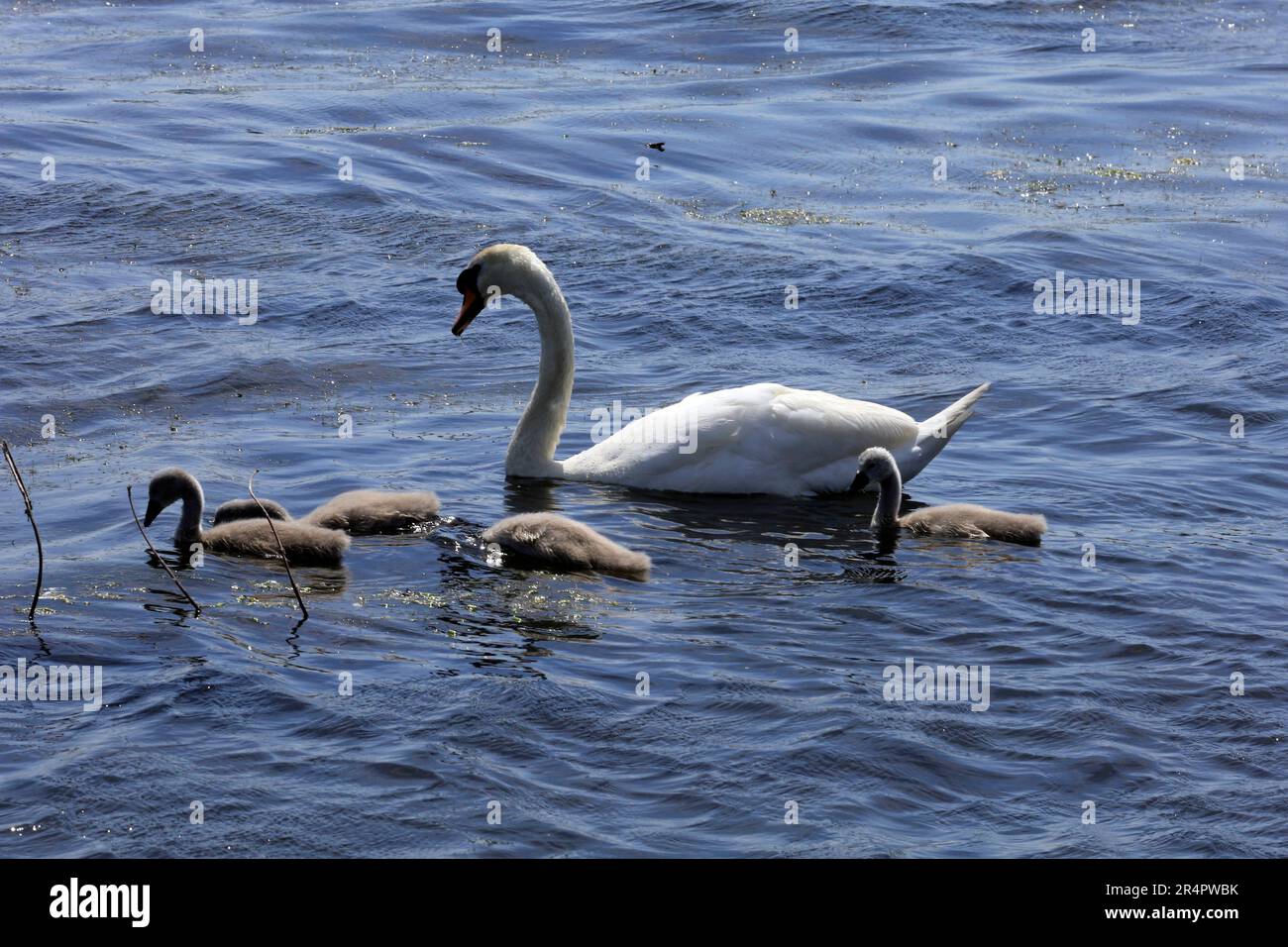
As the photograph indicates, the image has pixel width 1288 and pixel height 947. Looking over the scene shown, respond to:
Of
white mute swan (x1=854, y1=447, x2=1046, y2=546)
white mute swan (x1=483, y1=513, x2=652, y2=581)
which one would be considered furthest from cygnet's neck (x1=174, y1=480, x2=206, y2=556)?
white mute swan (x1=854, y1=447, x2=1046, y2=546)

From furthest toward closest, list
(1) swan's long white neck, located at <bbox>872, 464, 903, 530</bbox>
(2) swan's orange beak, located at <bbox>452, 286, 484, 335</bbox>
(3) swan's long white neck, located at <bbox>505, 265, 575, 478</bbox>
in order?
(2) swan's orange beak, located at <bbox>452, 286, 484, 335</bbox> → (3) swan's long white neck, located at <bbox>505, 265, 575, 478</bbox> → (1) swan's long white neck, located at <bbox>872, 464, 903, 530</bbox>

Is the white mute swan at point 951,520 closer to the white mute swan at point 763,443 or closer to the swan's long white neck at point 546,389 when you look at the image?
the white mute swan at point 763,443

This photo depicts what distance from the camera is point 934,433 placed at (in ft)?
36.2

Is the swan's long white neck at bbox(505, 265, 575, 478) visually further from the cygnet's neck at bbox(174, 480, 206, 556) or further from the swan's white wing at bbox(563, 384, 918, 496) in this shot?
the cygnet's neck at bbox(174, 480, 206, 556)

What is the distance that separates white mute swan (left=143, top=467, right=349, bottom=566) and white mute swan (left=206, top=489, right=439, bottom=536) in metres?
0.24

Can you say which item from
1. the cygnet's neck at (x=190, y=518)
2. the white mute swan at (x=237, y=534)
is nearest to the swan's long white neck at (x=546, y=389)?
the white mute swan at (x=237, y=534)

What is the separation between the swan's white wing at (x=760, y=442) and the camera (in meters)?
10.8

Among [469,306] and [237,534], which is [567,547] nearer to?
[237,534]

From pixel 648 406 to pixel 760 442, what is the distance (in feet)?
6.60

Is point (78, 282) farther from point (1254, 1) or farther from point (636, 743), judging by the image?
point (1254, 1)

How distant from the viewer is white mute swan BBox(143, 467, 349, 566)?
9156mm

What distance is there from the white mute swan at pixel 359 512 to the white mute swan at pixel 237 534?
9.4 inches

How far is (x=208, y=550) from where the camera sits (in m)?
9.42

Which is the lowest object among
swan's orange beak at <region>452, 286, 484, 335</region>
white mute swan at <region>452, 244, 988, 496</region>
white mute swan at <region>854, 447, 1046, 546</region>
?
white mute swan at <region>854, 447, 1046, 546</region>
